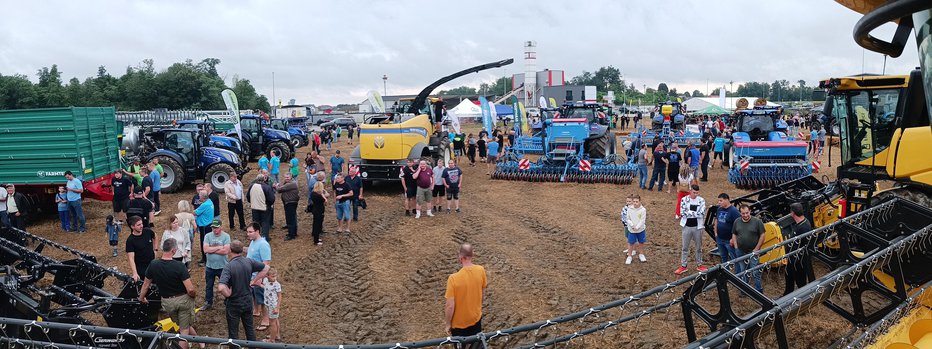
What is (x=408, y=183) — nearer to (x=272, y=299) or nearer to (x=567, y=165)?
(x=567, y=165)

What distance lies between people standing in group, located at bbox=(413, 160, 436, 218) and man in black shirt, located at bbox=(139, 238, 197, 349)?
6202 millimetres

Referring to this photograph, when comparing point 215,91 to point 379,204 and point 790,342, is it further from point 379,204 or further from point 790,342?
point 790,342

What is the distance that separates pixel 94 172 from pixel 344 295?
25.1ft

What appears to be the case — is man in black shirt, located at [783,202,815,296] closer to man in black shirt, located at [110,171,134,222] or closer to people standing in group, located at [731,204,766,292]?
people standing in group, located at [731,204,766,292]

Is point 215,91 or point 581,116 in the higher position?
point 215,91

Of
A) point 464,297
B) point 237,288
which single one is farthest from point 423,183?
point 464,297

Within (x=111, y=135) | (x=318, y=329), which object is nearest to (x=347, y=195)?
(x=318, y=329)

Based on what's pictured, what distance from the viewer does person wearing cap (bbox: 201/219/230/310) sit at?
639 centimetres

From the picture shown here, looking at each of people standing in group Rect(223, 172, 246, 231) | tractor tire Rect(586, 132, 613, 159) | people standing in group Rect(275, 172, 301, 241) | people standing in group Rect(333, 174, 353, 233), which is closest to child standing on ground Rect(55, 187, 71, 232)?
people standing in group Rect(223, 172, 246, 231)

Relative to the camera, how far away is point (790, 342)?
216 inches

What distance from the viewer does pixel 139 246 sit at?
21.0 ft

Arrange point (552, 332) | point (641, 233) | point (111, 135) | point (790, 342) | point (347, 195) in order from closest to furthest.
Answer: point (790, 342)
point (552, 332)
point (641, 233)
point (347, 195)
point (111, 135)

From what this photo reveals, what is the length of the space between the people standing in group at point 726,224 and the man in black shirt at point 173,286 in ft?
19.9

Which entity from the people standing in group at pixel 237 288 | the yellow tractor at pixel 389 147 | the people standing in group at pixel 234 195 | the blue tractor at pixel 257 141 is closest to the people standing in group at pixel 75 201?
the people standing in group at pixel 234 195
